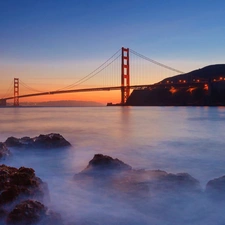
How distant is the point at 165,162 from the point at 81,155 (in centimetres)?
138

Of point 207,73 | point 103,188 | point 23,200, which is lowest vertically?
point 103,188

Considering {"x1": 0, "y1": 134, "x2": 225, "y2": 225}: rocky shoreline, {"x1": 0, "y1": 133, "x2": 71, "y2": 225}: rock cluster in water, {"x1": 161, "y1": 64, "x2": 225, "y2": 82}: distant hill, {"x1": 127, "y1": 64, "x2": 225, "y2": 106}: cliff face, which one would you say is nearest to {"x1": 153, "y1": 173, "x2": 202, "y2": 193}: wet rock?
{"x1": 0, "y1": 134, "x2": 225, "y2": 225}: rocky shoreline

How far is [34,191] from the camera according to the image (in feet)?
6.91

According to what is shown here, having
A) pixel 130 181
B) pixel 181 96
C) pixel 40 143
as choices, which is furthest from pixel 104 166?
pixel 181 96

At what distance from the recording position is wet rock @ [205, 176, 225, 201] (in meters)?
2.36

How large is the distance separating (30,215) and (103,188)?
0.95 meters

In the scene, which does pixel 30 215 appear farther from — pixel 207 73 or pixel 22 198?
pixel 207 73

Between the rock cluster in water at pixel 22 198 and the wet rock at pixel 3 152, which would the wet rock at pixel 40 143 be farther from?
the rock cluster in water at pixel 22 198

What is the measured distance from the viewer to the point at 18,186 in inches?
80.9

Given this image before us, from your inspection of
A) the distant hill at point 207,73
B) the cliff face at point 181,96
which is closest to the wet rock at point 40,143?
the cliff face at point 181,96

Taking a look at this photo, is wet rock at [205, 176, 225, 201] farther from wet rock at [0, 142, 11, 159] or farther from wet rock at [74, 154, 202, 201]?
wet rock at [0, 142, 11, 159]

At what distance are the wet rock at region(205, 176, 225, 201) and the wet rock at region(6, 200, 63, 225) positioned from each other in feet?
4.45

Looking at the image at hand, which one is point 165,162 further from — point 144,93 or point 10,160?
point 144,93

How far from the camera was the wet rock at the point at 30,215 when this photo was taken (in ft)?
5.68
